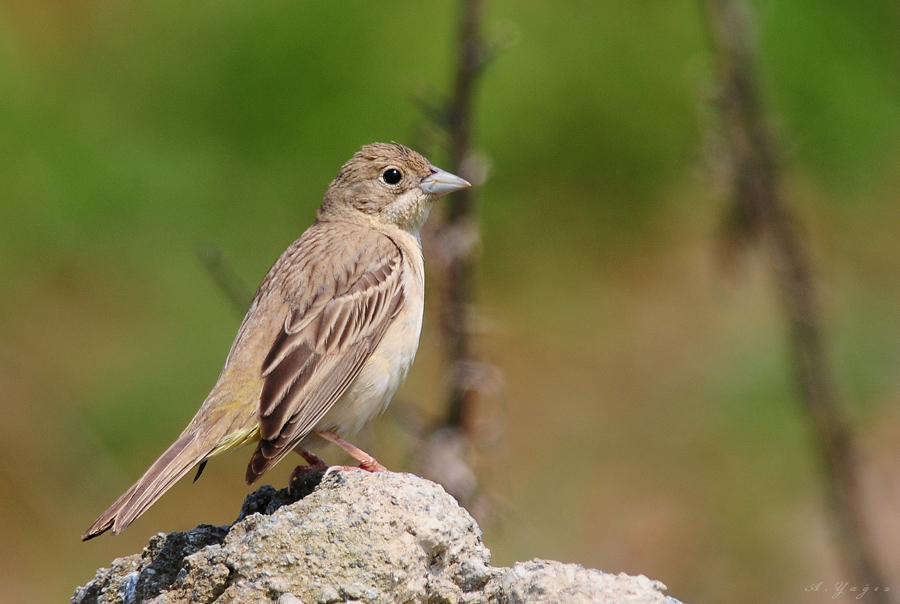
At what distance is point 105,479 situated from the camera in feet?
29.6

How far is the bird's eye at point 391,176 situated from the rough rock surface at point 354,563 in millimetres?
2780

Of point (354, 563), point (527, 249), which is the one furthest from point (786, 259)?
point (527, 249)

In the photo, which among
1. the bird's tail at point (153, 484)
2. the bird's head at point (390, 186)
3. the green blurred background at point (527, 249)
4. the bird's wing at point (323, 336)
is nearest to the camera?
the bird's tail at point (153, 484)

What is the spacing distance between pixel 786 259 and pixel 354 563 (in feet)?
8.93

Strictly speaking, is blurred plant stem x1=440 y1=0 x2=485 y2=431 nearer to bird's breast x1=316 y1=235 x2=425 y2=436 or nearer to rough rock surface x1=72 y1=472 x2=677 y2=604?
bird's breast x1=316 y1=235 x2=425 y2=436

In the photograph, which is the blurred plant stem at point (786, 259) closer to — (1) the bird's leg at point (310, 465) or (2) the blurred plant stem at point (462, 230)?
(2) the blurred plant stem at point (462, 230)

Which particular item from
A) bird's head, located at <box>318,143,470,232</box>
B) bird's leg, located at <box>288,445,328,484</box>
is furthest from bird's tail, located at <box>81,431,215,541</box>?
bird's head, located at <box>318,143,470,232</box>

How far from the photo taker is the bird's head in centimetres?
731

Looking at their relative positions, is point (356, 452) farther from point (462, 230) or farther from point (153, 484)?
point (462, 230)

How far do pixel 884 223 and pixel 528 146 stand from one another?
3.53m

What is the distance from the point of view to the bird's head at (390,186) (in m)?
7.31

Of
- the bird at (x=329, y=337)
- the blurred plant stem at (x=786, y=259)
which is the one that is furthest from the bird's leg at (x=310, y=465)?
the blurred plant stem at (x=786, y=259)

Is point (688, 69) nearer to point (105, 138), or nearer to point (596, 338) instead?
point (596, 338)

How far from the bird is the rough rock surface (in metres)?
0.30
